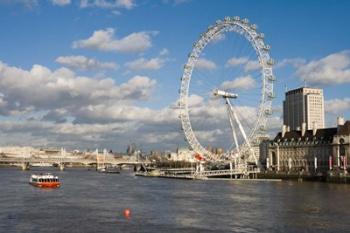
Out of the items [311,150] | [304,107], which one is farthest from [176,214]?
[304,107]

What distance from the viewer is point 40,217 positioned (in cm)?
3562

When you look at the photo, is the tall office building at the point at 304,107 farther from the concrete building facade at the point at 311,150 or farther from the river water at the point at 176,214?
the river water at the point at 176,214

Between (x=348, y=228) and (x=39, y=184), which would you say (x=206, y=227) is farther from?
(x=39, y=184)

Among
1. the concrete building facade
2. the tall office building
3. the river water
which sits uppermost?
the tall office building

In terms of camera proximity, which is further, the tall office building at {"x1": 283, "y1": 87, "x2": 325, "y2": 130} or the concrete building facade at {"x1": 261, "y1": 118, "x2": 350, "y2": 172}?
the tall office building at {"x1": 283, "y1": 87, "x2": 325, "y2": 130}

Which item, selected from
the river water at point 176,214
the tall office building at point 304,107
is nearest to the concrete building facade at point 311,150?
the river water at point 176,214

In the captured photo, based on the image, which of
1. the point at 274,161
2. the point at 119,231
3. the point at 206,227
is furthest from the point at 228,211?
the point at 274,161

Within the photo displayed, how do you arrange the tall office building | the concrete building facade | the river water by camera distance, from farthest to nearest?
the tall office building → the concrete building facade → the river water

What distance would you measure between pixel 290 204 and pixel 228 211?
7.24 m

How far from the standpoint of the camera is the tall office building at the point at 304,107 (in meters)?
179

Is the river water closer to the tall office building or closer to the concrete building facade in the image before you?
the concrete building facade

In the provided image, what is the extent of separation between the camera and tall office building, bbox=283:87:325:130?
179 m

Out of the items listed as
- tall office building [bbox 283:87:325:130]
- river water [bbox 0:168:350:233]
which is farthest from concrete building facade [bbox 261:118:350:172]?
tall office building [bbox 283:87:325:130]

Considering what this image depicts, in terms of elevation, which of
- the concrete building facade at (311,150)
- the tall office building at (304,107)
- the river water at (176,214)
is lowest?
the river water at (176,214)
